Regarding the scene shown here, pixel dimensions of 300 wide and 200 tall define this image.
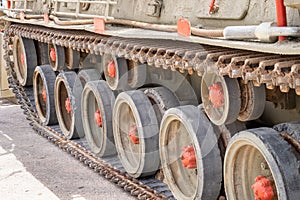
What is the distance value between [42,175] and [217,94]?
2.75 meters

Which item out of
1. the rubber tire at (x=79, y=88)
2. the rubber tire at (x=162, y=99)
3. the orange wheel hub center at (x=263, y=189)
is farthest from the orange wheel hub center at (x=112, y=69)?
the orange wheel hub center at (x=263, y=189)

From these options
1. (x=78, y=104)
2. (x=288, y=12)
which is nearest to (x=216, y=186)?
(x=288, y=12)

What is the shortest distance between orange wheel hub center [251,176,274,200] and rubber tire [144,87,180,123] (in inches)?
62.2

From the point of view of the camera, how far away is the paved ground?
536cm

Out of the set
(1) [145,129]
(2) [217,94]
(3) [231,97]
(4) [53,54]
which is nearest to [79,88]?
(4) [53,54]

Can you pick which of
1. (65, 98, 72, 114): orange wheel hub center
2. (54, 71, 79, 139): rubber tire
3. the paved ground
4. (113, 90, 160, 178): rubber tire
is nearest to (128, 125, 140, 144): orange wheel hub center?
(113, 90, 160, 178): rubber tire

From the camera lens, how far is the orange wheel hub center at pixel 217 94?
386 cm

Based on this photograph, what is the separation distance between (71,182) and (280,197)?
2.79 m

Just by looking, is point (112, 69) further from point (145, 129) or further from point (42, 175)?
point (42, 175)

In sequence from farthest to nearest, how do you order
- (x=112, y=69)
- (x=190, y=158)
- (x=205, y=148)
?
(x=112, y=69) → (x=190, y=158) → (x=205, y=148)

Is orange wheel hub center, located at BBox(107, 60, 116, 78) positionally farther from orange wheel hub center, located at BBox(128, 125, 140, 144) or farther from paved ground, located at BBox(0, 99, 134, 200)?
paved ground, located at BBox(0, 99, 134, 200)

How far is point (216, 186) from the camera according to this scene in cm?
434

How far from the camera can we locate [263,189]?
3596mm

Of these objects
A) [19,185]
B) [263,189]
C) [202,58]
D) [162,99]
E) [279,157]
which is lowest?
[19,185]
